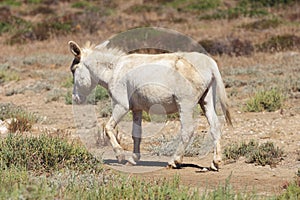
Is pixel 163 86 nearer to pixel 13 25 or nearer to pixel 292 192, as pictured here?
pixel 292 192

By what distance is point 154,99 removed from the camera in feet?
24.6

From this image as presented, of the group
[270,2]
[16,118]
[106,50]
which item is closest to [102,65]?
[106,50]

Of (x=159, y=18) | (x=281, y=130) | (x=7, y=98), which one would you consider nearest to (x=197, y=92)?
(x=281, y=130)

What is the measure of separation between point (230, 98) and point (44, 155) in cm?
748

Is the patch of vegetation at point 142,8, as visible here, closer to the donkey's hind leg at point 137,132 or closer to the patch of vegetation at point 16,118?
the patch of vegetation at point 16,118

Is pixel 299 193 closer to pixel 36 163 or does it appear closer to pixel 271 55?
pixel 36 163

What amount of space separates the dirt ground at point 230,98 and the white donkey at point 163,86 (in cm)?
55

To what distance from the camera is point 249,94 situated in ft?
45.5

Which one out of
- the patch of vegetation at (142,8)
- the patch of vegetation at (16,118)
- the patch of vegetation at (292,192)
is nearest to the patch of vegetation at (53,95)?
the patch of vegetation at (16,118)

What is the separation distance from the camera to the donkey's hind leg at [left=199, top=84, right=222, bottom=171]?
7.64 m

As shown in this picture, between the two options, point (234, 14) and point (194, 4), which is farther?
point (194, 4)

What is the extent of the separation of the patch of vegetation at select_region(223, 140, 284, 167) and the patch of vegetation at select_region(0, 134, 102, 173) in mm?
2319

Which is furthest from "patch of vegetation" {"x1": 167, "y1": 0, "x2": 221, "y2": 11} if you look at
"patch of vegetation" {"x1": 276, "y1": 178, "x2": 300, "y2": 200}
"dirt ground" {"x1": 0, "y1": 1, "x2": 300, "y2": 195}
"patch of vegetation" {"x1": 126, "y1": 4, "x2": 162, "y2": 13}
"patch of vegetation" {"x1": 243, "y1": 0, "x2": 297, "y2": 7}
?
"patch of vegetation" {"x1": 276, "y1": 178, "x2": 300, "y2": 200}

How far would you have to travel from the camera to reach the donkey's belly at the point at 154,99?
7.48 metres
